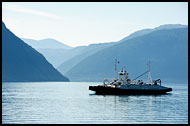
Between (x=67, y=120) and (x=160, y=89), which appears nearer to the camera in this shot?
(x=67, y=120)

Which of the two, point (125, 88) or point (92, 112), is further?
point (125, 88)

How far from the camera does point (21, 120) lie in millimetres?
50781

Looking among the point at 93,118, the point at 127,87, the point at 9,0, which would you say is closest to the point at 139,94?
the point at 127,87

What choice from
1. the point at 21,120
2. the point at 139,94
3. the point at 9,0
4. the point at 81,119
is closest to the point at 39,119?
the point at 21,120

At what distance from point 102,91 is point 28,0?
10688 cm

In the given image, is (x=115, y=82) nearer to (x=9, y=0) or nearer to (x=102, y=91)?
(x=102, y=91)

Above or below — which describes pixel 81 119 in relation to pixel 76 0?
below

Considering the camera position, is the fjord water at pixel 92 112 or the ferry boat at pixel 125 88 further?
the ferry boat at pixel 125 88

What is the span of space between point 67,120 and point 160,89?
3560 inches

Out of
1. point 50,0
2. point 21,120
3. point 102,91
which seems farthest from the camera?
point 102,91

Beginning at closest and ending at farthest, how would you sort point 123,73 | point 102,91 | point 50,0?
point 50,0
point 102,91
point 123,73

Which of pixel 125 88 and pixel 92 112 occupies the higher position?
pixel 125 88

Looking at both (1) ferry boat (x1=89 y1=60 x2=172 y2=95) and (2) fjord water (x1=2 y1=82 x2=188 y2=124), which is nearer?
(2) fjord water (x1=2 y1=82 x2=188 y2=124)

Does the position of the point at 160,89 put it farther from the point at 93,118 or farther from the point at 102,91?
the point at 93,118
